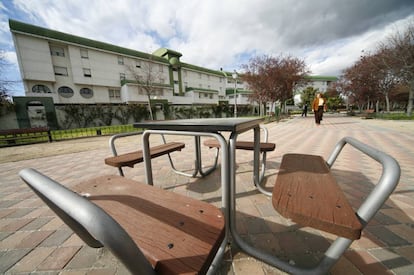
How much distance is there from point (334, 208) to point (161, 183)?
2.22m

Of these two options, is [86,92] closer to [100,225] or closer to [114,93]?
[114,93]

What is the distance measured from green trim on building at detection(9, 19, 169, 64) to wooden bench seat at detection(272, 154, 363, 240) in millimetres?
25656

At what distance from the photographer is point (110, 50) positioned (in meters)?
20.9

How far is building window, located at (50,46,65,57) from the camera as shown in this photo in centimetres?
1807

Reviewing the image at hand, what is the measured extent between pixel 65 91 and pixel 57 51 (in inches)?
177

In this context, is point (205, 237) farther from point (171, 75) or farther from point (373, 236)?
point (171, 75)

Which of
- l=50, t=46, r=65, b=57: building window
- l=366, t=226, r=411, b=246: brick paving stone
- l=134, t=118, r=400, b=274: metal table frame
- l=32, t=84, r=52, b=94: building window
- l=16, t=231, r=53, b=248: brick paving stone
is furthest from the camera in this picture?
l=50, t=46, r=65, b=57: building window

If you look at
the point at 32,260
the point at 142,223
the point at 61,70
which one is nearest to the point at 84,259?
the point at 32,260

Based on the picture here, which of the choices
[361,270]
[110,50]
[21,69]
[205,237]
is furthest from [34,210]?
[110,50]

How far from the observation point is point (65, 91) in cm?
1872

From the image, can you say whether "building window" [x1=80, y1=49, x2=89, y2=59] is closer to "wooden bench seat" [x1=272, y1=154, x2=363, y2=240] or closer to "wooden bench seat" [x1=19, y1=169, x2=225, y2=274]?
"wooden bench seat" [x1=19, y1=169, x2=225, y2=274]

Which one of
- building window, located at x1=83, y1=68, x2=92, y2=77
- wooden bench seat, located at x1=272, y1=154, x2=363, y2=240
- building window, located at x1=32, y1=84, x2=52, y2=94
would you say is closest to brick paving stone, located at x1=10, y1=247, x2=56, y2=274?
wooden bench seat, located at x1=272, y1=154, x2=363, y2=240

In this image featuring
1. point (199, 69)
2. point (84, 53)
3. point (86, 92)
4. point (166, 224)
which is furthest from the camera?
point (199, 69)

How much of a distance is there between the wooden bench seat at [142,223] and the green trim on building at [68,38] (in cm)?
2478
